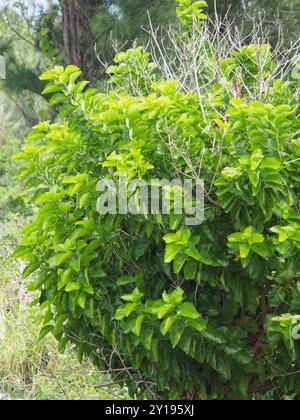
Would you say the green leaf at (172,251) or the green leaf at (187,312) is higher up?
the green leaf at (172,251)

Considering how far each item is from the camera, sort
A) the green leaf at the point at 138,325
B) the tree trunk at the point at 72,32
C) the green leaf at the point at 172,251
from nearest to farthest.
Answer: the green leaf at the point at 172,251 < the green leaf at the point at 138,325 < the tree trunk at the point at 72,32

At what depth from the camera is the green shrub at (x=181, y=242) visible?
2473mm

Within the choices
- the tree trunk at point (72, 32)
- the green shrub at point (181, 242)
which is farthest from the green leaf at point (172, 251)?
the tree trunk at point (72, 32)

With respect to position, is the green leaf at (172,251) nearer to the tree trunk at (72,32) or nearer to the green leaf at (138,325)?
the green leaf at (138,325)

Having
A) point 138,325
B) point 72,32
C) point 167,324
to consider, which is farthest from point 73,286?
point 72,32

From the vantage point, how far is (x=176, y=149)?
258 cm

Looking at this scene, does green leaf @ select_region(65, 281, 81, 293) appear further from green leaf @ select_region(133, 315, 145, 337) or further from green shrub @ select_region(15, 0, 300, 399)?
green leaf @ select_region(133, 315, 145, 337)

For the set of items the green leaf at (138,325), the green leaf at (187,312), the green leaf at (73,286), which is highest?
the green leaf at (73,286)

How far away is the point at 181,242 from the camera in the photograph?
2439 millimetres

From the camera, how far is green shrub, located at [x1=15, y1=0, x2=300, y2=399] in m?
2.47

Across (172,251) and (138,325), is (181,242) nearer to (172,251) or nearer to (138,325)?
(172,251)

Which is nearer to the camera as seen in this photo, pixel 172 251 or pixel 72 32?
pixel 172 251

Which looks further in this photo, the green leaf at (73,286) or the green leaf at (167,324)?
the green leaf at (73,286)

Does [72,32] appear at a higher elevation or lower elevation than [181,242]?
higher
